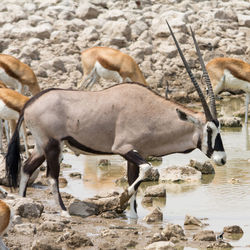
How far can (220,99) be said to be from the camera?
20297mm

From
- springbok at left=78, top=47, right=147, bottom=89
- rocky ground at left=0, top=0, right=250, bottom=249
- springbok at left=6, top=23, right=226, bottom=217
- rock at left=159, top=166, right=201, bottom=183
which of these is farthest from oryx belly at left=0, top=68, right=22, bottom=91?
springbok at left=6, top=23, right=226, bottom=217

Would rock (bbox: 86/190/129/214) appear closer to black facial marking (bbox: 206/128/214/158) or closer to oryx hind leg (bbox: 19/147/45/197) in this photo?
oryx hind leg (bbox: 19/147/45/197)

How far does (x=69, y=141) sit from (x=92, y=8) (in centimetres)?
1679

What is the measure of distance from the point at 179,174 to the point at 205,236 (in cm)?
334

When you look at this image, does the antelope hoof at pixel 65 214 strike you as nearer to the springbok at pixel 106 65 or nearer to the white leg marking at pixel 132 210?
the white leg marking at pixel 132 210

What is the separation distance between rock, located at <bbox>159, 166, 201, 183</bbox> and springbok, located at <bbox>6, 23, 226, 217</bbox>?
1.80 metres

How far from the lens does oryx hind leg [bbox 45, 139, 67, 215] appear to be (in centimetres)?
871

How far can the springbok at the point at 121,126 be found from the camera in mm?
8625

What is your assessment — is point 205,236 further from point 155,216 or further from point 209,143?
point 209,143

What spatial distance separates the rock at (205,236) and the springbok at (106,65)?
38.5ft

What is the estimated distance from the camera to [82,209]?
8609 mm

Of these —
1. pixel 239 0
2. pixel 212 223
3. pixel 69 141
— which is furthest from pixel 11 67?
pixel 239 0

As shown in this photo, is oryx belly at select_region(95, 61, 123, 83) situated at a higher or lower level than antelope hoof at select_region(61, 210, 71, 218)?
lower

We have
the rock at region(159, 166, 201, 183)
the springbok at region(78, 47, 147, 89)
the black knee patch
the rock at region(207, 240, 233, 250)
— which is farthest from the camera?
the springbok at region(78, 47, 147, 89)
